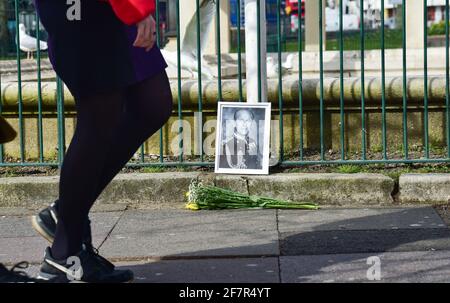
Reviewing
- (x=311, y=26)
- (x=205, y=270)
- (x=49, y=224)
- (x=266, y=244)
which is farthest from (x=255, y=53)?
(x=311, y=26)

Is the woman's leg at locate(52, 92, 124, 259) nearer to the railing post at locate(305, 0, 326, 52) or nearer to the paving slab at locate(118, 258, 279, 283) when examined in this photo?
the paving slab at locate(118, 258, 279, 283)

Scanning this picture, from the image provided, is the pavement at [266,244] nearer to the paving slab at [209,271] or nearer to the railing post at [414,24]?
the paving slab at [209,271]

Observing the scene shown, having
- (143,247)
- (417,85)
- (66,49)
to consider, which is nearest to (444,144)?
(417,85)

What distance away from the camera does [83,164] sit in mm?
3885

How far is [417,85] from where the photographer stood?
6.61 m

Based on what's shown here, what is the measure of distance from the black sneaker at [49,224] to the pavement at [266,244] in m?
0.33

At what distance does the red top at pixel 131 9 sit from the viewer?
12.2ft

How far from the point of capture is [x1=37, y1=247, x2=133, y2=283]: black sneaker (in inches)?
154

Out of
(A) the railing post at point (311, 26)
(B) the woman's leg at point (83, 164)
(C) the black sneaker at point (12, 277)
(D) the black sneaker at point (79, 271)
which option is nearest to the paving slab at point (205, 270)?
(D) the black sneaker at point (79, 271)

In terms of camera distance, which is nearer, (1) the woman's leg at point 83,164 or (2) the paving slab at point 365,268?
(1) the woman's leg at point 83,164

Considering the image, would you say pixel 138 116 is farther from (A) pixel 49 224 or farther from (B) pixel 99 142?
(A) pixel 49 224

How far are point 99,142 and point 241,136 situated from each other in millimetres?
2653

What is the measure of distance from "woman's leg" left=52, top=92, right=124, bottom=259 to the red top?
0.30 m

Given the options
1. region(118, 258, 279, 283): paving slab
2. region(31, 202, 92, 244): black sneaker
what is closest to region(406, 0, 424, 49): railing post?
region(118, 258, 279, 283): paving slab
